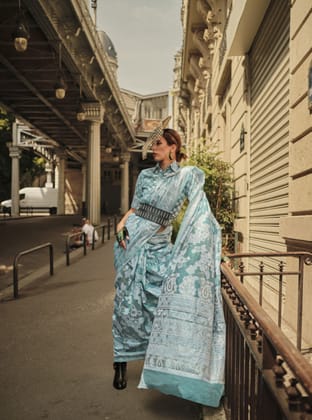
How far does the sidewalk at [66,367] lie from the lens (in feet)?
9.07

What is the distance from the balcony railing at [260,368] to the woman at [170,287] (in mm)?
137

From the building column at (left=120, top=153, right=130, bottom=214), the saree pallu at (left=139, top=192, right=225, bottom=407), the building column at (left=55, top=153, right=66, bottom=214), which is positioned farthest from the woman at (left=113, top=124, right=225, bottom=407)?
the building column at (left=55, top=153, right=66, bottom=214)

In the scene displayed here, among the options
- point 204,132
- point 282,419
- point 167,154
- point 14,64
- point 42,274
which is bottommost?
point 42,274

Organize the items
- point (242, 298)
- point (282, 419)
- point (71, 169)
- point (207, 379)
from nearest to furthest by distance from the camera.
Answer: point (282, 419) < point (242, 298) < point (207, 379) < point (71, 169)

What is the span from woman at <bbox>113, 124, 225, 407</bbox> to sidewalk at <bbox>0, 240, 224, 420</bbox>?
0.87 ft

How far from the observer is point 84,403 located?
2877 millimetres

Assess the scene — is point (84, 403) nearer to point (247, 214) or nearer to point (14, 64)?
point (247, 214)

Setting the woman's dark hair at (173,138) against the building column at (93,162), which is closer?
the woman's dark hair at (173,138)

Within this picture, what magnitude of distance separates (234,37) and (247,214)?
3122 millimetres

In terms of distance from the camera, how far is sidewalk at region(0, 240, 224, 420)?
2766mm

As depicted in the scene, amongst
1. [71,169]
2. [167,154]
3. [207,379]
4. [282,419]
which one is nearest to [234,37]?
[167,154]

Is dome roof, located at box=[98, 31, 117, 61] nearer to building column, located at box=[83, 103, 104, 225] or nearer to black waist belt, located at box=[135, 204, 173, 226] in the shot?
building column, located at box=[83, 103, 104, 225]

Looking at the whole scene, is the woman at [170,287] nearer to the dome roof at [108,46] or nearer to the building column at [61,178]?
the building column at [61,178]

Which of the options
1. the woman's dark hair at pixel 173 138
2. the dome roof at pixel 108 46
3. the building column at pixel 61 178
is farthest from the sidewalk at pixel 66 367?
the dome roof at pixel 108 46
